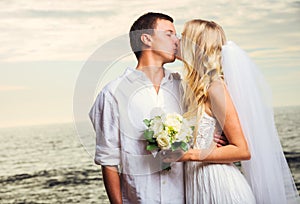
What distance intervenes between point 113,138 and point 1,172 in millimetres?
3381

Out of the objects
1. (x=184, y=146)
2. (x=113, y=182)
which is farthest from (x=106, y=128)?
(x=184, y=146)

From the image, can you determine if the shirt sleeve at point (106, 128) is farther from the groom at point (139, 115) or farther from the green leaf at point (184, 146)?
the green leaf at point (184, 146)

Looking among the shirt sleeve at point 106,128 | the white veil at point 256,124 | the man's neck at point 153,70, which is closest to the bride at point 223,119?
the white veil at point 256,124

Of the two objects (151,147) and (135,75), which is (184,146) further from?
(135,75)

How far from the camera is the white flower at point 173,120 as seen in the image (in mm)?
2234

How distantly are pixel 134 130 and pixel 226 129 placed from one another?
39cm

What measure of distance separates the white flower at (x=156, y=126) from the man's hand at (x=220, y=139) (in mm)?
274

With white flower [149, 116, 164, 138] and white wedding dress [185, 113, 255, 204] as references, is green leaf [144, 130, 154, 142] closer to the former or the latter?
white flower [149, 116, 164, 138]

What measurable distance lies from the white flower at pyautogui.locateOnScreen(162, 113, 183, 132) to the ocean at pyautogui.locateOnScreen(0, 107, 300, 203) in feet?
9.99

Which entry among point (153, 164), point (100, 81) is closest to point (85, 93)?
point (100, 81)

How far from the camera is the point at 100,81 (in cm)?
236

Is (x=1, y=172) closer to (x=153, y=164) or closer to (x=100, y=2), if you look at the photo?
(x=100, y=2)

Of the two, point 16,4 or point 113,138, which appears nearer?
point 113,138

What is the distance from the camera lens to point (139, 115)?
2.34 meters
